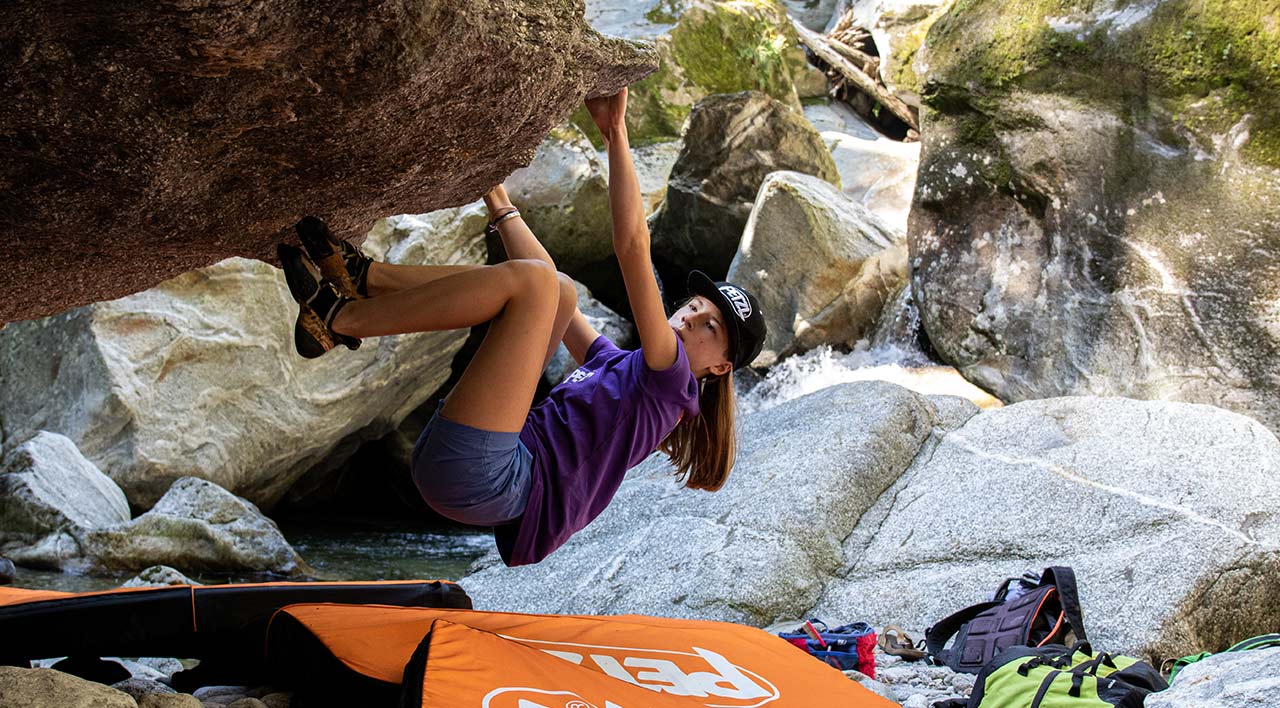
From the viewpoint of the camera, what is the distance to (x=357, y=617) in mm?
3188

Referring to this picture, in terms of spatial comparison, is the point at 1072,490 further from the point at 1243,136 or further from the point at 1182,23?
the point at 1182,23

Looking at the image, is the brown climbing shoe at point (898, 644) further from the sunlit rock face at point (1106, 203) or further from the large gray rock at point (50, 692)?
the sunlit rock face at point (1106, 203)

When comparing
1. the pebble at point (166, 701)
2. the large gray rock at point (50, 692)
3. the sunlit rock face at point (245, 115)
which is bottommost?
the pebble at point (166, 701)

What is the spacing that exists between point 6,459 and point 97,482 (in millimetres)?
584

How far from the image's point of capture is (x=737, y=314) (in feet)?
11.7

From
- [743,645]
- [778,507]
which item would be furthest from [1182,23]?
[743,645]

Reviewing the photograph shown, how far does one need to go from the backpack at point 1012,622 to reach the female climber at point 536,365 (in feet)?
5.02

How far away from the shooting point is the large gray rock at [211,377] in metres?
7.70

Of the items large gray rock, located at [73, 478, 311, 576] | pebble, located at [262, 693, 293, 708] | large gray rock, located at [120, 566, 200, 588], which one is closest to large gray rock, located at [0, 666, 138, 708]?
pebble, located at [262, 693, 293, 708]

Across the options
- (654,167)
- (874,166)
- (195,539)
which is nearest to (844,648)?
(195,539)

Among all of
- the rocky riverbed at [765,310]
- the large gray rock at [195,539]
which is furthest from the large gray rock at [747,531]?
the large gray rock at [195,539]

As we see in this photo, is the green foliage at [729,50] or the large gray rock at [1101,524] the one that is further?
the green foliage at [729,50]

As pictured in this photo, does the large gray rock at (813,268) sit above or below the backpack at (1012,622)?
above

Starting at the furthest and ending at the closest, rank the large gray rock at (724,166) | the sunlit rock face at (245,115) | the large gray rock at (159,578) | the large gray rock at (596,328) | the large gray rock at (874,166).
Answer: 1. the large gray rock at (874,166)
2. the large gray rock at (724,166)
3. the large gray rock at (596,328)
4. the large gray rock at (159,578)
5. the sunlit rock face at (245,115)
